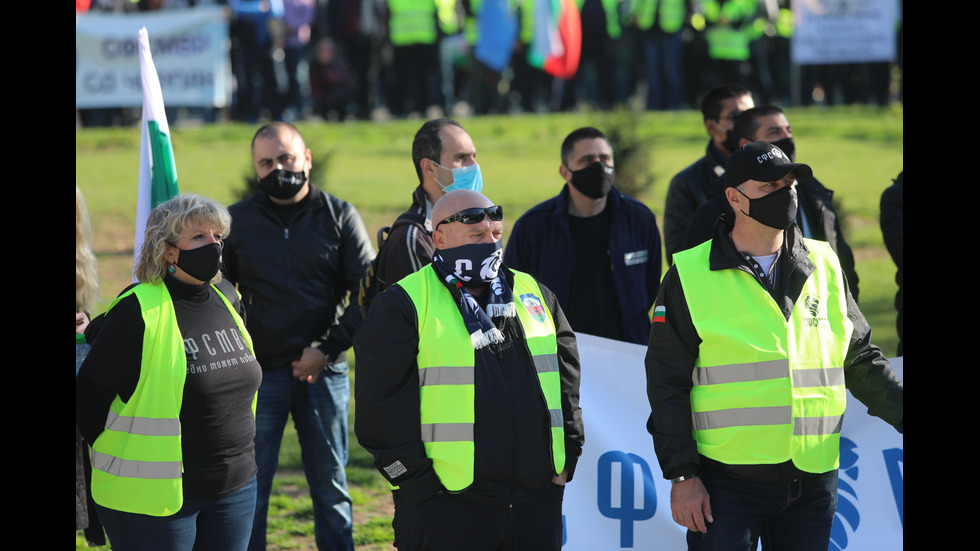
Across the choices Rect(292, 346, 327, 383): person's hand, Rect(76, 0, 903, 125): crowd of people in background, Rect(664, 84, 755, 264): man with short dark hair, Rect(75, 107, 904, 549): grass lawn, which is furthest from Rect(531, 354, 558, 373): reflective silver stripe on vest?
Rect(76, 0, 903, 125): crowd of people in background

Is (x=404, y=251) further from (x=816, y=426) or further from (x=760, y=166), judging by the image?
(x=816, y=426)

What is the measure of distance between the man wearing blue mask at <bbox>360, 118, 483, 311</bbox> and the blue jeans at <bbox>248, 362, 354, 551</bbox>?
705 millimetres

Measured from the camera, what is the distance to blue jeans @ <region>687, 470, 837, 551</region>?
4.27 meters

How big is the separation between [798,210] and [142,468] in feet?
11.4

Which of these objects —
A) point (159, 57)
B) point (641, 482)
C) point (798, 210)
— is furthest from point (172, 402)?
point (159, 57)

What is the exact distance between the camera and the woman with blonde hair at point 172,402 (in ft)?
14.1

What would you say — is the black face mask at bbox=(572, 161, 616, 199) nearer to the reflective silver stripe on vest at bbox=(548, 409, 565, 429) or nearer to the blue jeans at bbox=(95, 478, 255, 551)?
the reflective silver stripe on vest at bbox=(548, 409, 565, 429)

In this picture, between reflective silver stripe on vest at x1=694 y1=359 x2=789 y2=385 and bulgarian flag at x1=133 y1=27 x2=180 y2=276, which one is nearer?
reflective silver stripe on vest at x1=694 y1=359 x2=789 y2=385

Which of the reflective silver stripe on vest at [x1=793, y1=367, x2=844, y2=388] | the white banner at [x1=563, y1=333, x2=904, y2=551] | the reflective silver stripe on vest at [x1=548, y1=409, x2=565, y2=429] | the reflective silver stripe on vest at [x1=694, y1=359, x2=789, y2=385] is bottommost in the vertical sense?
the white banner at [x1=563, y1=333, x2=904, y2=551]

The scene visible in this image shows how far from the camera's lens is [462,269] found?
424cm

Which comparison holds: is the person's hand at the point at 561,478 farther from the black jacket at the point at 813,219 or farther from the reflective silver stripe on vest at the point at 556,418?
the black jacket at the point at 813,219

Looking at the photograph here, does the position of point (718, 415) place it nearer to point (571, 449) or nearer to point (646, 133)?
point (571, 449)

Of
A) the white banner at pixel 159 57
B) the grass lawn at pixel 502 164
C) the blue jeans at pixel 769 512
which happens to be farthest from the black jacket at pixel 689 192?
the white banner at pixel 159 57

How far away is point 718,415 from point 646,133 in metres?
13.4
